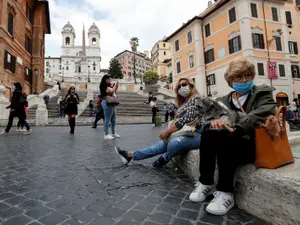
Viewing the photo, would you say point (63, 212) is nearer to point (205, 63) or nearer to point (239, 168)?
point (239, 168)

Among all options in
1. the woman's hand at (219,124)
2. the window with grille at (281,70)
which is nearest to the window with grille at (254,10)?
the window with grille at (281,70)

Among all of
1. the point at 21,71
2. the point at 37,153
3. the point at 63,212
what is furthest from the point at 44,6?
the point at 63,212

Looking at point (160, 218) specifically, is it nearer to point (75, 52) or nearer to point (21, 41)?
point (21, 41)

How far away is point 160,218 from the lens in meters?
1.73

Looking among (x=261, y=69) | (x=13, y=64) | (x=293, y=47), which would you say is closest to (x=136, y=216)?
(x=13, y=64)

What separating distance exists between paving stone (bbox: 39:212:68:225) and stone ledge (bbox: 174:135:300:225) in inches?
62.4

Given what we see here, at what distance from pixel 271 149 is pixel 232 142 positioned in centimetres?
31

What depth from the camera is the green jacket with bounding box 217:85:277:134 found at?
186cm

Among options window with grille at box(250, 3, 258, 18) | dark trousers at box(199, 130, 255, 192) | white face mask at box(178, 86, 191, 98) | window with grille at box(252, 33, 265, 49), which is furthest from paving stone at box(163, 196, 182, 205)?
window with grille at box(250, 3, 258, 18)

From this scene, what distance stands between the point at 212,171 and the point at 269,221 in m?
0.59

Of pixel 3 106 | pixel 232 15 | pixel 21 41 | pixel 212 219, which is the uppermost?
pixel 232 15

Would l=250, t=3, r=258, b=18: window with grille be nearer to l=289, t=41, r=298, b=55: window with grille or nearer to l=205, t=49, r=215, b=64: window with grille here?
l=205, t=49, r=215, b=64: window with grille

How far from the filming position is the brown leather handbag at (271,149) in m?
1.73

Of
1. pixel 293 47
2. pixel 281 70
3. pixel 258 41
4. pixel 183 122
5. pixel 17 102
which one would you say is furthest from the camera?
pixel 293 47
